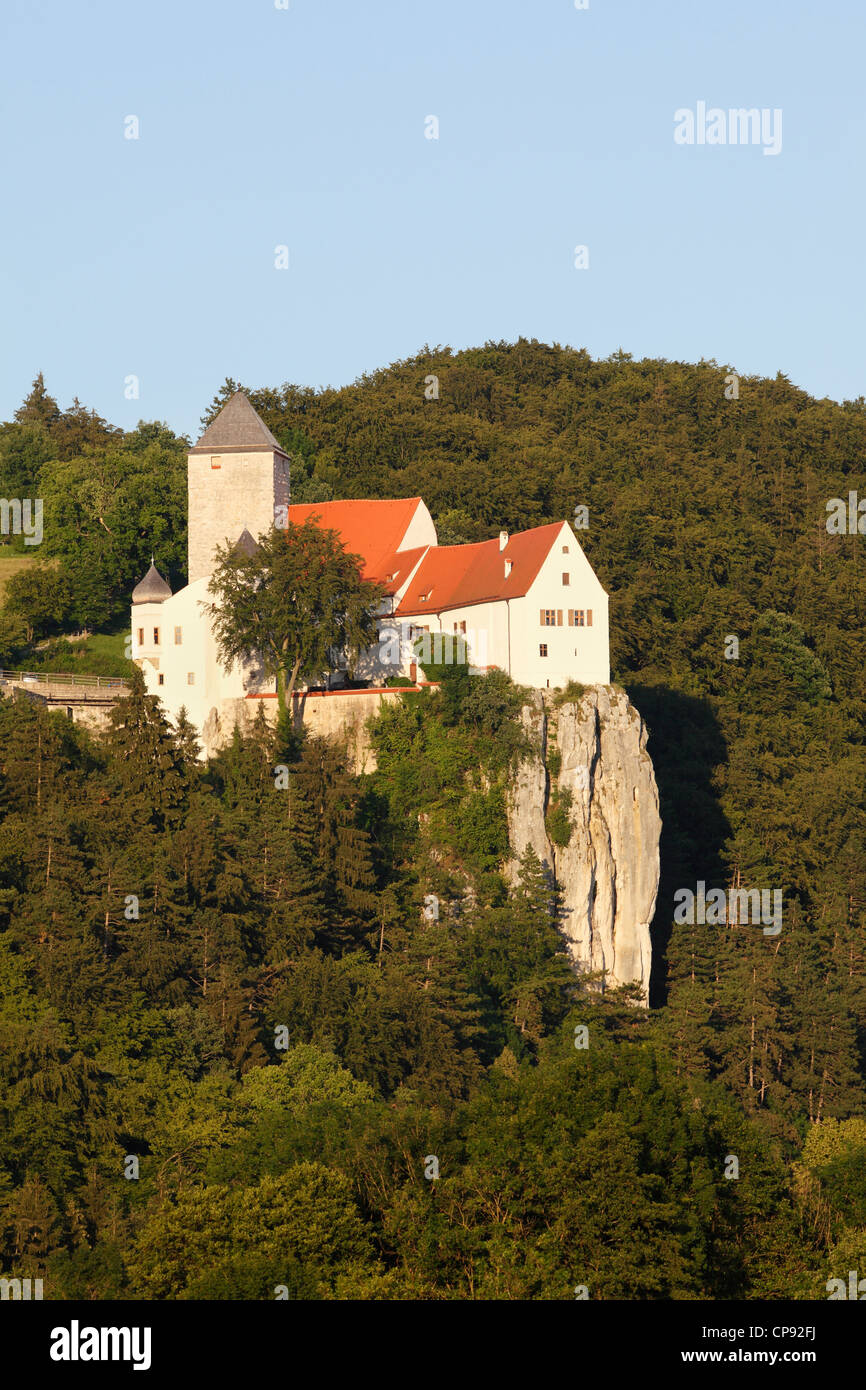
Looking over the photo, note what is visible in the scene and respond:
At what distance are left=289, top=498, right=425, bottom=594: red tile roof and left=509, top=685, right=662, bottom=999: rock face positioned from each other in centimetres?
905

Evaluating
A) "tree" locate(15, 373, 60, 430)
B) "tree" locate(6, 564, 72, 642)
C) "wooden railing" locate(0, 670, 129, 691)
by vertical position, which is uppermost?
"tree" locate(15, 373, 60, 430)

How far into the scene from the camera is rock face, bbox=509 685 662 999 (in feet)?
185

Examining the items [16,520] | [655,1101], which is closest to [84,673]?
[16,520]

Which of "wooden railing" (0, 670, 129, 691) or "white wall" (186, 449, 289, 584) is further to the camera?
"white wall" (186, 449, 289, 584)

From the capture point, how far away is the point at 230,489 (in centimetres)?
6238

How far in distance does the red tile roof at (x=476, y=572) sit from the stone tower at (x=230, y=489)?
4.87 m

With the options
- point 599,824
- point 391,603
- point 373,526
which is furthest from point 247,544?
point 599,824

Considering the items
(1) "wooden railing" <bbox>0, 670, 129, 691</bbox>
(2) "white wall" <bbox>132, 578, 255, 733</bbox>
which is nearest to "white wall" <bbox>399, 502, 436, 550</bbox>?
(2) "white wall" <bbox>132, 578, 255, 733</bbox>

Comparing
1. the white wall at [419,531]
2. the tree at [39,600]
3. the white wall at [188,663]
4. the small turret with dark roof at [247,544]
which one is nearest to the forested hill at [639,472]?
the white wall at [419,531]

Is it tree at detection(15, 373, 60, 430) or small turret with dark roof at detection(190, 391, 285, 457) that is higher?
tree at detection(15, 373, 60, 430)

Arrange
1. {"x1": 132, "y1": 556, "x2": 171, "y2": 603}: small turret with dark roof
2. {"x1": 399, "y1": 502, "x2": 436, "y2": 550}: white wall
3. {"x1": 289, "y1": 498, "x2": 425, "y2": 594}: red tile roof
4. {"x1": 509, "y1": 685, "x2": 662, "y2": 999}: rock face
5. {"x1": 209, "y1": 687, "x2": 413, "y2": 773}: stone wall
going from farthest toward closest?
{"x1": 399, "y1": 502, "x2": 436, "y2": 550}: white wall, {"x1": 289, "y1": 498, "x2": 425, "y2": 594}: red tile roof, {"x1": 132, "y1": 556, "x2": 171, "y2": 603}: small turret with dark roof, {"x1": 209, "y1": 687, "x2": 413, "y2": 773}: stone wall, {"x1": 509, "y1": 685, "x2": 662, "y2": 999}: rock face

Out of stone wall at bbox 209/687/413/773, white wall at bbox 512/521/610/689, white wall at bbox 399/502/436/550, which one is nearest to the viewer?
white wall at bbox 512/521/610/689

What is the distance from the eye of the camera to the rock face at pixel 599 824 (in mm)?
56281

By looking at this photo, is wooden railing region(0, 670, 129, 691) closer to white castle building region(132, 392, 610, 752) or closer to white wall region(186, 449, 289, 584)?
white castle building region(132, 392, 610, 752)
